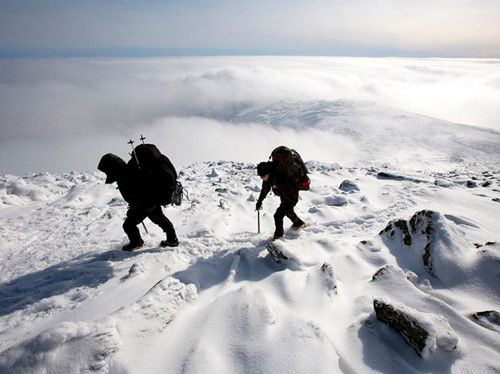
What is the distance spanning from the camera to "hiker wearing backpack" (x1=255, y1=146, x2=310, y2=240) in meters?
5.84

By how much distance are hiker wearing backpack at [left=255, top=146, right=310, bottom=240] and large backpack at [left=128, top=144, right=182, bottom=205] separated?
6.38ft

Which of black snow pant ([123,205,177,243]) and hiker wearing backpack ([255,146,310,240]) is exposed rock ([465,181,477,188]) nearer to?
hiker wearing backpack ([255,146,310,240])

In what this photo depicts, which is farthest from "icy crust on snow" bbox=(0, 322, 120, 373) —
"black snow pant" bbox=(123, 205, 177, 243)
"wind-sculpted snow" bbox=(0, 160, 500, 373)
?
"black snow pant" bbox=(123, 205, 177, 243)

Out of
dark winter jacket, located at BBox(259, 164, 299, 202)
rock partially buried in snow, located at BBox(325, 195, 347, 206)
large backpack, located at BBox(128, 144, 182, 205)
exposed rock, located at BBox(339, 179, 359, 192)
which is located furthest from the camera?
exposed rock, located at BBox(339, 179, 359, 192)

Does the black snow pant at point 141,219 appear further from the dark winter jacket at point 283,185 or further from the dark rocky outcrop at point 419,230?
the dark rocky outcrop at point 419,230

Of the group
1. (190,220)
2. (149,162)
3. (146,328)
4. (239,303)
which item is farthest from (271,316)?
(190,220)

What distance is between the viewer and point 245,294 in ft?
10.9

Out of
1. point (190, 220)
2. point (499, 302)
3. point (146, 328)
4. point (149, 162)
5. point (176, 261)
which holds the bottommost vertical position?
point (190, 220)

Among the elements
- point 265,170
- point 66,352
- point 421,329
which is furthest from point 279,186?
point 66,352

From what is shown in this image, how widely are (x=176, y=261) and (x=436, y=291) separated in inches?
161

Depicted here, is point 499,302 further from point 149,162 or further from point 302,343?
point 149,162

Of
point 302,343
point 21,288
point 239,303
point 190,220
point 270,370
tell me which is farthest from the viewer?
point 190,220

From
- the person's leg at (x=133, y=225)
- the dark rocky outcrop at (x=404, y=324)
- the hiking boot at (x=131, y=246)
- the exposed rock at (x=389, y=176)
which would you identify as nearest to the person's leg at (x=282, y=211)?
the person's leg at (x=133, y=225)

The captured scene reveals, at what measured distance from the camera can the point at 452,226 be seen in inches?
188
